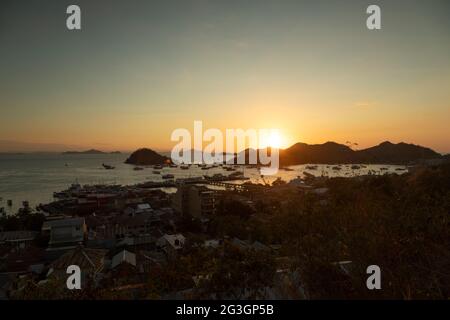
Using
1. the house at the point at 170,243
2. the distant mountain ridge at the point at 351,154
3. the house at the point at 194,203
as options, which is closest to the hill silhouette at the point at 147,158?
the distant mountain ridge at the point at 351,154

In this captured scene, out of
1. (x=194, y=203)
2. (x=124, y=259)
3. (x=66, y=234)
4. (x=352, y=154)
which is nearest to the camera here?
(x=124, y=259)

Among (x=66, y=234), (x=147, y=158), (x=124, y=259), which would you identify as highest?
(x=147, y=158)

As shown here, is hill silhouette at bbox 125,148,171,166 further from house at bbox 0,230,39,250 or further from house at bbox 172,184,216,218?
house at bbox 0,230,39,250

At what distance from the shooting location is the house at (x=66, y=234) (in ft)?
30.5

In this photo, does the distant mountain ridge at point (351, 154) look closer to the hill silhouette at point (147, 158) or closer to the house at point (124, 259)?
the hill silhouette at point (147, 158)

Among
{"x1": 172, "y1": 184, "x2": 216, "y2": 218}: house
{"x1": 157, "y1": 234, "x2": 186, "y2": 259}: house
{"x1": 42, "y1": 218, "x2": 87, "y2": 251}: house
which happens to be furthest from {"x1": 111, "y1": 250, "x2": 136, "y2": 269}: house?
{"x1": 172, "y1": 184, "x2": 216, "y2": 218}: house

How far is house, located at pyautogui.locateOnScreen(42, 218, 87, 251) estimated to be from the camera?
30.5 feet

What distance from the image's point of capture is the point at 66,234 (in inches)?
384

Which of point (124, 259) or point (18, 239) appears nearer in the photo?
point (124, 259)

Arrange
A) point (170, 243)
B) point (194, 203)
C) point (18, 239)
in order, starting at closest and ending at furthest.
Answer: point (170, 243)
point (18, 239)
point (194, 203)

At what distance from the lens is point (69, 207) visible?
1842 cm

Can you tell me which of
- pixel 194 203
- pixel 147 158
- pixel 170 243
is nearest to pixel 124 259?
pixel 170 243

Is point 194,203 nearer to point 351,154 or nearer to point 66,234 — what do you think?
point 66,234
